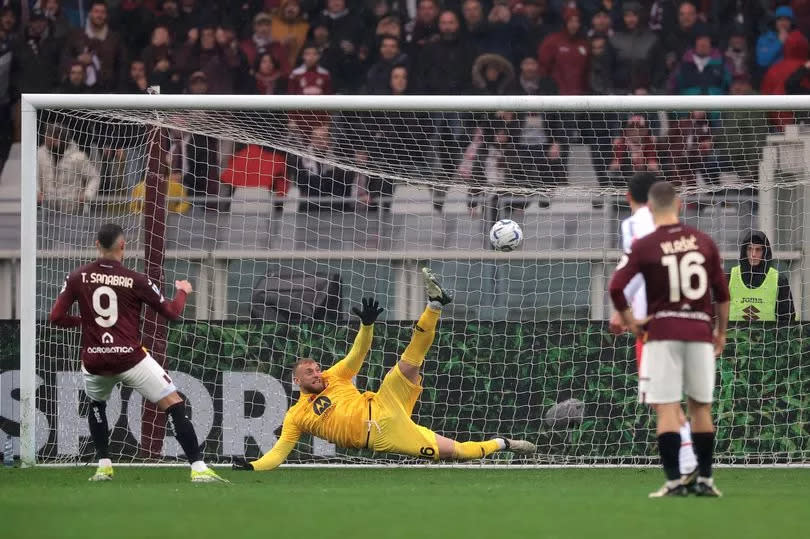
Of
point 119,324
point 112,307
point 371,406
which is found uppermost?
point 112,307

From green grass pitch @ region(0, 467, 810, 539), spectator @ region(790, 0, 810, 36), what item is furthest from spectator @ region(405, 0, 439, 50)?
green grass pitch @ region(0, 467, 810, 539)

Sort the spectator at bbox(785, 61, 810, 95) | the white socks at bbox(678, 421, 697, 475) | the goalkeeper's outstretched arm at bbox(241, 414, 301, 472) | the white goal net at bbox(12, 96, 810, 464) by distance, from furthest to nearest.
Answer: the spectator at bbox(785, 61, 810, 95) → the white goal net at bbox(12, 96, 810, 464) → the goalkeeper's outstretched arm at bbox(241, 414, 301, 472) → the white socks at bbox(678, 421, 697, 475)

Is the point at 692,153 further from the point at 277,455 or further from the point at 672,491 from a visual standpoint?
the point at 672,491

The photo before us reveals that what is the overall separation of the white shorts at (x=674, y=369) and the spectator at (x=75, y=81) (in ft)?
30.8

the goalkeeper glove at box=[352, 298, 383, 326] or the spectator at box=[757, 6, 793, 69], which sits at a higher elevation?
the spectator at box=[757, 6, 793, 69]

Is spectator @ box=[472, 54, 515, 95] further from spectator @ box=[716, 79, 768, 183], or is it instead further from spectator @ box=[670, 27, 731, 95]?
spectator @ box=[716, 79, 768, 183]

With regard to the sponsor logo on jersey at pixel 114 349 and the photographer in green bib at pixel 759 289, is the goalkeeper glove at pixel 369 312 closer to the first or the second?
the sponsor logo on jersey at pixel 114 349

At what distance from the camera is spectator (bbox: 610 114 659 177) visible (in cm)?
1269

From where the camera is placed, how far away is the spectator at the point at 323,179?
1262 centimetres

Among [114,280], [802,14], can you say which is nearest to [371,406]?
[114,280]

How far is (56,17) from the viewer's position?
1666 centimetres

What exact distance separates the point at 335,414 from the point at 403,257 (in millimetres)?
2232

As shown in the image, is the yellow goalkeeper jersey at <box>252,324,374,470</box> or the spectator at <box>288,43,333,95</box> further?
the spectator at <box>288,43,333,95</box>

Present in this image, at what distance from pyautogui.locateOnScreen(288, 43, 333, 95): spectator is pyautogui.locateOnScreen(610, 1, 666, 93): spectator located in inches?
129
